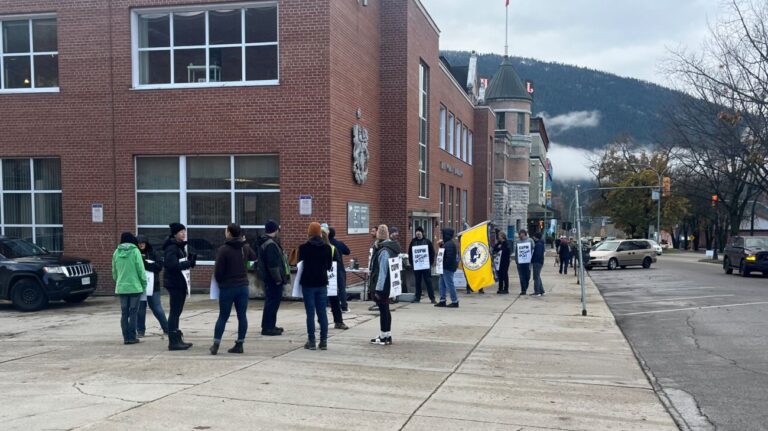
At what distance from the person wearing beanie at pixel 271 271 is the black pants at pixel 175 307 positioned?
1279mm

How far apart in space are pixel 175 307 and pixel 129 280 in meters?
0.95

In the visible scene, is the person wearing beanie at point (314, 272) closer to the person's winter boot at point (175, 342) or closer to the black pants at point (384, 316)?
the black pants at point (384, 316)

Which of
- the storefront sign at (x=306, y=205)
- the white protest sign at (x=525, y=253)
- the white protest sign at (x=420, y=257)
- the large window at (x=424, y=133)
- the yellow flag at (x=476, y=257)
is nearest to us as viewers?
the white protest sign at (x=420, y=257)

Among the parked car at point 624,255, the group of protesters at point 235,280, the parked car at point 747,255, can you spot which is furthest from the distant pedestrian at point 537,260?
the parked car at point 624,255

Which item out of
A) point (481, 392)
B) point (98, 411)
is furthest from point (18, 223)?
point (481, 392)

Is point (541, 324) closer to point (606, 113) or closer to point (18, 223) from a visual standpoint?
point (18, 223)

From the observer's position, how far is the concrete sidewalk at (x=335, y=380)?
19.7 ft

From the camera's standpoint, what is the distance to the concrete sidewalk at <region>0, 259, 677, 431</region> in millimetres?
5996

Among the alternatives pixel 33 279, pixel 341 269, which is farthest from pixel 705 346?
pixel 33 279

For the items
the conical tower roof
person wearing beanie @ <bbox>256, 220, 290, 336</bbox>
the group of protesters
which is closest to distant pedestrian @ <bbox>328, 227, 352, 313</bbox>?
the group of protesters

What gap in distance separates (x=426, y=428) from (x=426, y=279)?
979 centimetres

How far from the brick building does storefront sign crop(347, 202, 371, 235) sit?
10 centimetres

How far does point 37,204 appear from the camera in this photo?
17.7m

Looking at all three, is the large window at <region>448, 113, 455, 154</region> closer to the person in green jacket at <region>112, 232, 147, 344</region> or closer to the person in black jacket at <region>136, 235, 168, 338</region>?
the person in black jacket at <region>136, 235, 168, 338</region>
